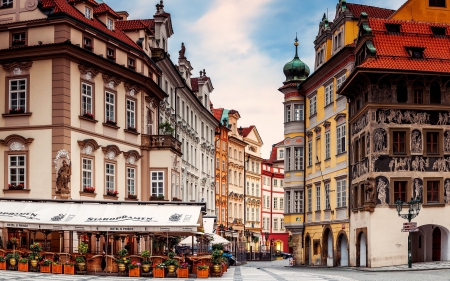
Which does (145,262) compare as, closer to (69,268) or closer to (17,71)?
(69,268)

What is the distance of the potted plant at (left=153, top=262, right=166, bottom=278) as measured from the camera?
32312mm

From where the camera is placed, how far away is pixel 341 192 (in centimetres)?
5131

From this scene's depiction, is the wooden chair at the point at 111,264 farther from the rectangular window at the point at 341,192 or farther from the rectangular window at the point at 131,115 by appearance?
the rectangular window at the point at 341,192

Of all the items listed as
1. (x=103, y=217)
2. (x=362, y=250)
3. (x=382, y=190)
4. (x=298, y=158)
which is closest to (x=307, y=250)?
(x=298, y=158)

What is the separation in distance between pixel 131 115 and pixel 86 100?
4.96 m

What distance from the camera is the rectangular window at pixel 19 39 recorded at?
132ft

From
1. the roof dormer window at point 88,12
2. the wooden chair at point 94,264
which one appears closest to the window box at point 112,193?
the wooden chair at point 94,264

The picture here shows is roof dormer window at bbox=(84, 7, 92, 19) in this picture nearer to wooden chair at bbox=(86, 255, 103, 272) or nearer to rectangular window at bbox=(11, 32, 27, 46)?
rectangular window at bbox=(11, 32, 27, 46)

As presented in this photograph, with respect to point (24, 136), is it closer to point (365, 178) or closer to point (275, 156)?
point (365, 178)

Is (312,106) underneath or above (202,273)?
above

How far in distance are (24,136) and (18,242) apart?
5.82 metres

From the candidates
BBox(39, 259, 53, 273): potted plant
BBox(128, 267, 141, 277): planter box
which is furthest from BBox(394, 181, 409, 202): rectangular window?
BBox(39, 259, 53, 273): potted plant

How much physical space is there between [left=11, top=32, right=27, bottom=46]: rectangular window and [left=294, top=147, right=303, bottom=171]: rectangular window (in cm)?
2740

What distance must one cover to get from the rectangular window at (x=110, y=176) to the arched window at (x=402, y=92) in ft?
54.5
